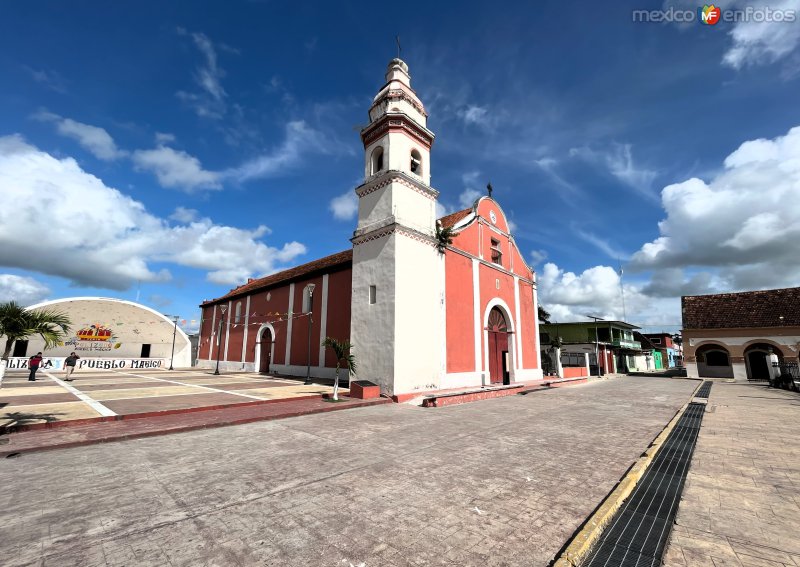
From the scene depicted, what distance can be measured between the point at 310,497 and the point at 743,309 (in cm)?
4292

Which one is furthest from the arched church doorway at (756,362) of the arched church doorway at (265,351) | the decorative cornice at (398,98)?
the arched church doorway at (265,351)

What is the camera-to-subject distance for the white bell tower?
14.2 m

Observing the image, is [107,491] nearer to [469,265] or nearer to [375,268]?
[375,268]

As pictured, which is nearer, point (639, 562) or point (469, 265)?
point (639, 562)

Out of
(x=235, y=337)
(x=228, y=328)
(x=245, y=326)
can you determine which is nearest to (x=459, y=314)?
(x=245, y=326)

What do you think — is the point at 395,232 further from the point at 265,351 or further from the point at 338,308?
the point at 265,351

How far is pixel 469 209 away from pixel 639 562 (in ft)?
62.5

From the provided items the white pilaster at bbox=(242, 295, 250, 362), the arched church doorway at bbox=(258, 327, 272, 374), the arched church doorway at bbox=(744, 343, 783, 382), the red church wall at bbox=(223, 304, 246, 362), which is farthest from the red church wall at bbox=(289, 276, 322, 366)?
the arched church doorway at bbox=(744, 343, 783, 382)

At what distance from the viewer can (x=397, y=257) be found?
47.4ft

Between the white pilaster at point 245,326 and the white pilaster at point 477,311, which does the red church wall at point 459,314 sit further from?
the white pilaster at point 245,326

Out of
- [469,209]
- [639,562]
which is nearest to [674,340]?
[469,209]

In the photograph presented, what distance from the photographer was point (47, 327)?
7.84m

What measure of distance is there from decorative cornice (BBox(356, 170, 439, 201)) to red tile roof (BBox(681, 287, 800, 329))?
32.1 metres

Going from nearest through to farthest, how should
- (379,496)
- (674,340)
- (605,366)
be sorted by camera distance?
(379,496) → (605,366) → (674,340)
